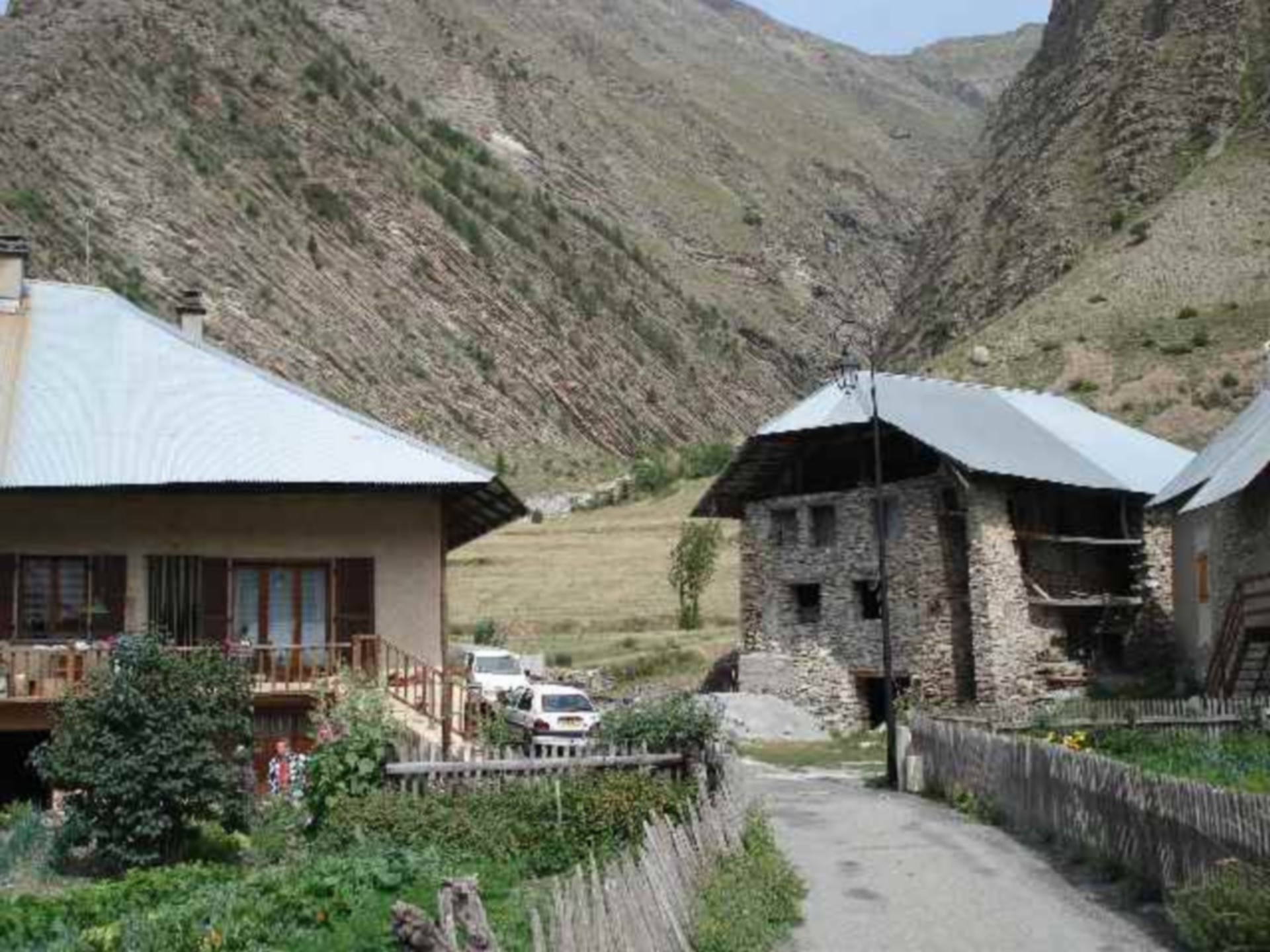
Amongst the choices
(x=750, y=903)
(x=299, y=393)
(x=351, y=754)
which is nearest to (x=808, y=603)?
(x=299, y=393)

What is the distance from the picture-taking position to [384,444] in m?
26.1

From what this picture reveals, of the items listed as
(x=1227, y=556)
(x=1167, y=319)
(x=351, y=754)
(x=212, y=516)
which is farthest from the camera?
(x=1167, y=319)

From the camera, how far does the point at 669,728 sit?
67.7 ft

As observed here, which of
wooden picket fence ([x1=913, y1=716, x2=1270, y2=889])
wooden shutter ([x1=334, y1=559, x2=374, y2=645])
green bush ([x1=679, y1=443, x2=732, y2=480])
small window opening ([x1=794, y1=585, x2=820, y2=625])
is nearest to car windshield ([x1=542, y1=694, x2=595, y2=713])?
wooden shutter ([x1=334, y1=559, x2=374, y2=645])

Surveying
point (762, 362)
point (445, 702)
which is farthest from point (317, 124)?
point (445, 702)

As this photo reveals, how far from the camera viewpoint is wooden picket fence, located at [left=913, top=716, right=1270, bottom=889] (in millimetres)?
13320

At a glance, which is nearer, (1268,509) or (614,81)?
(1268,509)

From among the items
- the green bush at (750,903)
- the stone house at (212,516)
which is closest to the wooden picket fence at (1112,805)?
the green bush at (750,903)

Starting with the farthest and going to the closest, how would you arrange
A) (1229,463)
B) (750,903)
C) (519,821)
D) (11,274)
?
(1229,463) < (11,274) < (519,821) < (750,903)

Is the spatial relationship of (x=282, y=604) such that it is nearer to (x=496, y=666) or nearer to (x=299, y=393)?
(x=299, y=393)

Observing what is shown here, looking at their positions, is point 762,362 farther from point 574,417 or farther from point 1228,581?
point 1228,581

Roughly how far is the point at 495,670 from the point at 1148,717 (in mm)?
15968

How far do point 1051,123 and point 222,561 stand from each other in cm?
9702

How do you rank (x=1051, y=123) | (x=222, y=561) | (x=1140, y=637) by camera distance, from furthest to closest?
(x=1051, y=123)
(x=1140, y=637)
(x=222, y=561)
